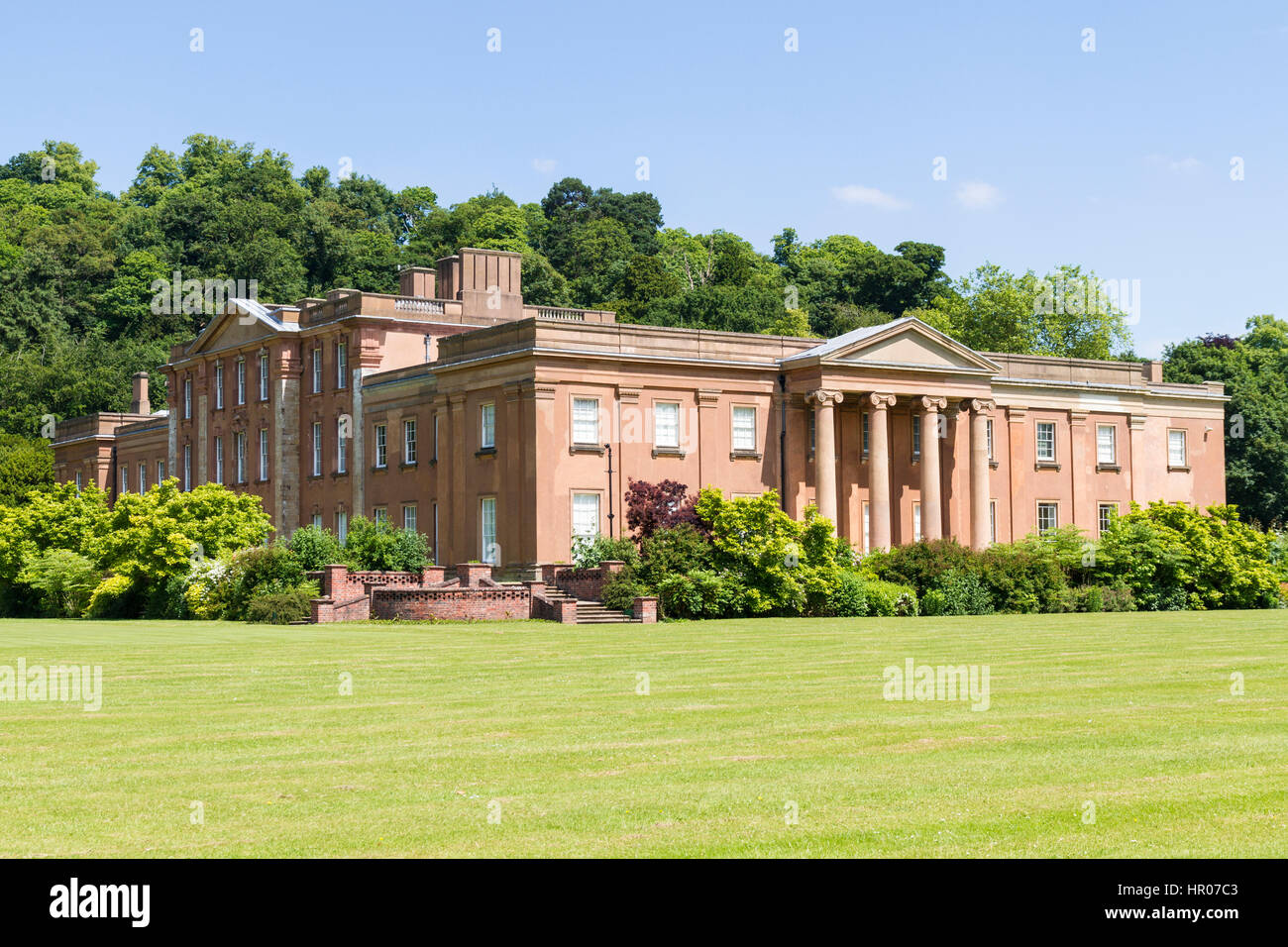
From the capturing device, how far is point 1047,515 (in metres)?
68.4

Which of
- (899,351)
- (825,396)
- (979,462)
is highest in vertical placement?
(899,351)

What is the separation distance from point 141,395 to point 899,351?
186 ft

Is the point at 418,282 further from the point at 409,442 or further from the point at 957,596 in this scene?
the point at 957,596

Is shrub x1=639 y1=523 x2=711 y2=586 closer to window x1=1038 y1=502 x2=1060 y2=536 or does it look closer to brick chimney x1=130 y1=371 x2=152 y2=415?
window x1=1038 y1=502 x2=1060 y2=536

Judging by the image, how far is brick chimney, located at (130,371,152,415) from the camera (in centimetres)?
10075

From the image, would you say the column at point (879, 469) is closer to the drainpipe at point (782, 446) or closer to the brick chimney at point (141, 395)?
the drainpipe at point (782, 446)

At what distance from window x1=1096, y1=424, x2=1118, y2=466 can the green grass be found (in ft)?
140

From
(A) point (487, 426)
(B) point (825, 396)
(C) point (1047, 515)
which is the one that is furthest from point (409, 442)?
(C) point (1047, 515)

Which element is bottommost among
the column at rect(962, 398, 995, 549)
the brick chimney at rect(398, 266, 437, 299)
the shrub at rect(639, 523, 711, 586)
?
the shrub at rect(639, 523, 711, 586)

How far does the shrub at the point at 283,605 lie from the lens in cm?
4816

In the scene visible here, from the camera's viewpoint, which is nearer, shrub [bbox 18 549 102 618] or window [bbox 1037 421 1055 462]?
shrub [bbox 18 549 102 618]

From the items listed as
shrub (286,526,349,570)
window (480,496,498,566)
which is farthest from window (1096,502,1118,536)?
shrub (286,526,349,570)

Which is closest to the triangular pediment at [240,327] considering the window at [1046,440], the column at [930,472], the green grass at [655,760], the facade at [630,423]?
the facade at [630,423]
